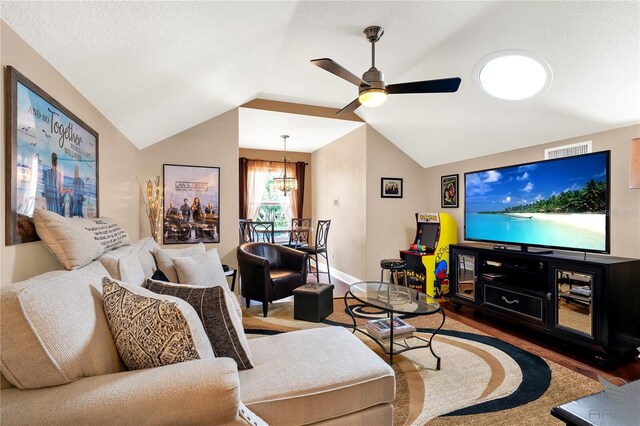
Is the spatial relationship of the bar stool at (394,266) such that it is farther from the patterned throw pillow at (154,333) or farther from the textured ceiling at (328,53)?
the patterned throw pillow at (154,333)

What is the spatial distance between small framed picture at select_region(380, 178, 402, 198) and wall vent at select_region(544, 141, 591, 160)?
1.98 metres

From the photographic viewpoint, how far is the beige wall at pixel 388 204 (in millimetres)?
4660

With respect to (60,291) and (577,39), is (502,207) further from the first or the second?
(60,291)

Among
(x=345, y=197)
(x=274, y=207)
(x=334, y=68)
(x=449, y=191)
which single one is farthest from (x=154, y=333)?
(x=274, y=207)

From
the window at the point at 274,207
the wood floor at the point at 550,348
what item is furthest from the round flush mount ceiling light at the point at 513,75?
the window at the point at 274,207

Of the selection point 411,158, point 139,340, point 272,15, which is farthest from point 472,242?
point 139,340

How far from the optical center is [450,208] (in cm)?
445

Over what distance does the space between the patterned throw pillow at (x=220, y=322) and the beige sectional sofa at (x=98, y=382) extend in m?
0.09

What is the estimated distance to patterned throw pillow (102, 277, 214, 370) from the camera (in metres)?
1.05

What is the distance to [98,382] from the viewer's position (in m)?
0.94

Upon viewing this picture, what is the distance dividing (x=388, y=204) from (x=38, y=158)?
4119 millimetres

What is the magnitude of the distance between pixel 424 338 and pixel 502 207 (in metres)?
1.75

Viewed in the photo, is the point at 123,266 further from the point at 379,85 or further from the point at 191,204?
the point at 191,204

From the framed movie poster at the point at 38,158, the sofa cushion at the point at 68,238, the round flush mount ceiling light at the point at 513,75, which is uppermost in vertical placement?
the round flush mount ceiling light at the point at 513,75
